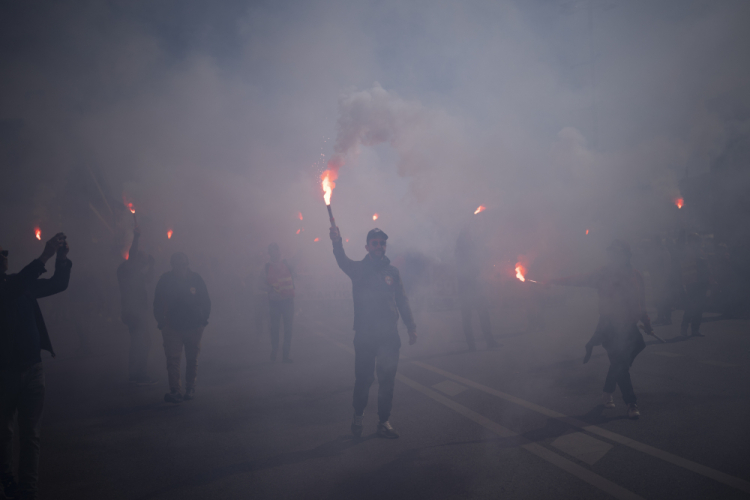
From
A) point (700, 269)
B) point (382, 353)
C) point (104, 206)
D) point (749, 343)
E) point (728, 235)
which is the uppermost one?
point (104, 206)

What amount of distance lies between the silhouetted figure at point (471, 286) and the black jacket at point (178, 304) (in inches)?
191

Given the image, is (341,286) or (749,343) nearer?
(749,343)

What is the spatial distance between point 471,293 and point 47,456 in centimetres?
689

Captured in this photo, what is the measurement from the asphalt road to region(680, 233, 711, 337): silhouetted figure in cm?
71

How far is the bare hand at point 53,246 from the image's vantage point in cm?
335

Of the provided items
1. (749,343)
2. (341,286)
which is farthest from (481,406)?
(341,286)

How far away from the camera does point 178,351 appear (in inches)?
220

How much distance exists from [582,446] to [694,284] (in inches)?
256

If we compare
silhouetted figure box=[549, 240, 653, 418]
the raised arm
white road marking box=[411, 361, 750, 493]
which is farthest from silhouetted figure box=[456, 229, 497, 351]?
the raised arm

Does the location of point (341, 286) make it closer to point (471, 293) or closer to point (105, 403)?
point (471, 293)

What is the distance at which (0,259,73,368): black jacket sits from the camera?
304 cm

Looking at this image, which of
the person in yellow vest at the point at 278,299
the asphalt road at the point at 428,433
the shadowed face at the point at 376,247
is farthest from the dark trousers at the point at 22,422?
the person in yellow vest at the point at 278,299

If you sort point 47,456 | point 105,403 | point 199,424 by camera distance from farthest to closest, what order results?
1. point 105,403
2. point 199,424
3. point 47,456

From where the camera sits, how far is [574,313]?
12.6 m
